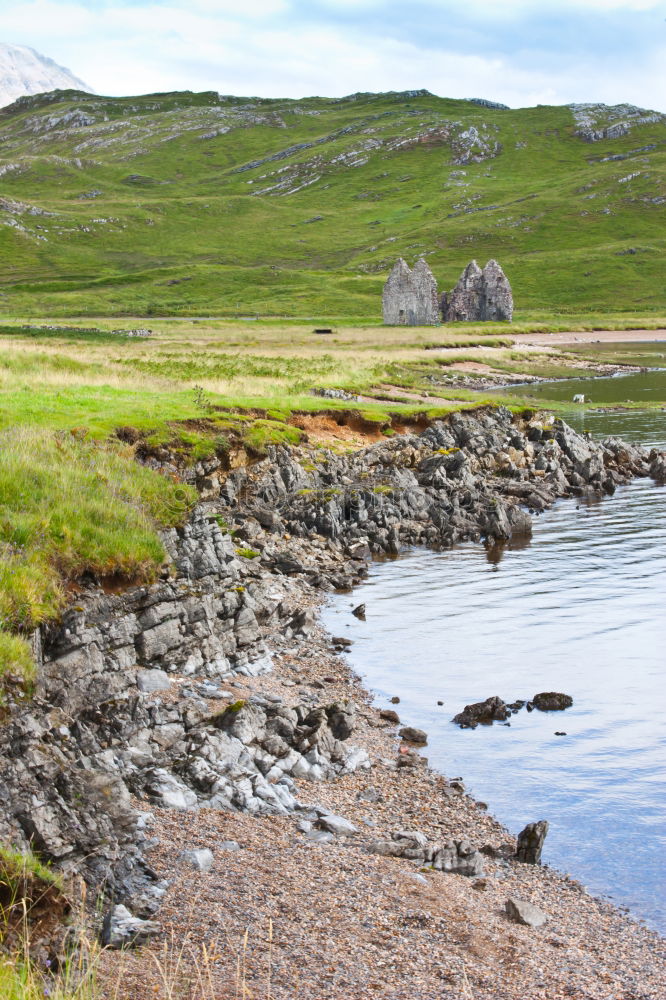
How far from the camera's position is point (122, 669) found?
1560cm

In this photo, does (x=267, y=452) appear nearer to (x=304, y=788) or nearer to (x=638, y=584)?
(x=638, y=584)

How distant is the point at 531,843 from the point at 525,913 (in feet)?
5.52

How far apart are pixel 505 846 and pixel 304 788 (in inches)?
130

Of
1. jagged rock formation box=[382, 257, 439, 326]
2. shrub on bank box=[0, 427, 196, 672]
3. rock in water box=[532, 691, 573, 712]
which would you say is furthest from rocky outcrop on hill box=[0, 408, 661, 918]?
jagged rock formation box=[382, 257, 439, 326]

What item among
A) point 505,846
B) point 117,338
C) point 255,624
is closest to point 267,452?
point 255,624

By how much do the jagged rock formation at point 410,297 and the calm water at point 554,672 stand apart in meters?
91.5

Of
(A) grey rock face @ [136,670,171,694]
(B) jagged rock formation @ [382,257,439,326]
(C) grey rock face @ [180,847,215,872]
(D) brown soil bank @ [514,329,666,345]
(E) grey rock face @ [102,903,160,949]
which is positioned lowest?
A: (C) grey rock face @ [180,847,215,872]

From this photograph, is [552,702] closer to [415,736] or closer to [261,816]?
[415,736]

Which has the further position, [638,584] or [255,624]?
[638,584]

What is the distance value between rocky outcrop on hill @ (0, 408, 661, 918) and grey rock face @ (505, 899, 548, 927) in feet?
4.71

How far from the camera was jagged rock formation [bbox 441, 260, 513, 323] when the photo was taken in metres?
130

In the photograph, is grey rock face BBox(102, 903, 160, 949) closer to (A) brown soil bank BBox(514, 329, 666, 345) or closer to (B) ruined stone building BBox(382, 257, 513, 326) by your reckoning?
(A) brown soil bank BBox(514, 329, 666, 345)

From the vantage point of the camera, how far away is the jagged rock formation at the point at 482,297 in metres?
130

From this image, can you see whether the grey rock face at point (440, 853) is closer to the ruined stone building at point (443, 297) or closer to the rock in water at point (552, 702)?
the rock in water at point (552, 702)
